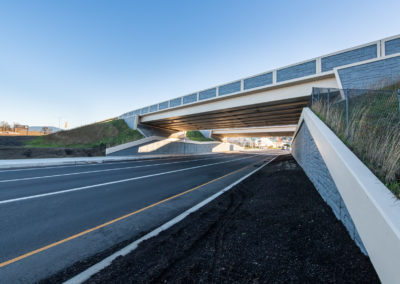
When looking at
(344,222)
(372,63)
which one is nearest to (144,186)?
(344,222)

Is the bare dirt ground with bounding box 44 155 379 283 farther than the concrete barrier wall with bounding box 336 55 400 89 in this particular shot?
No

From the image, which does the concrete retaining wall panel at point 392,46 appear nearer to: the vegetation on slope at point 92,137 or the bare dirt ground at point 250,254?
the bare dirt ground at point 250,254

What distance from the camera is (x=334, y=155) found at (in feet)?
13.4

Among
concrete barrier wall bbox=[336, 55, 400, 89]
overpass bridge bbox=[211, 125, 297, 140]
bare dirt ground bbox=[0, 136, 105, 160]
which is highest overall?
overpass bridge bbox=[211, 125, 297, 140]

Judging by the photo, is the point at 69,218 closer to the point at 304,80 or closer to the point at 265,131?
the point at 304,80

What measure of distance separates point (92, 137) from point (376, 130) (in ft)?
114

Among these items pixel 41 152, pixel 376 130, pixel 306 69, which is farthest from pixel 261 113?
pixel 41 152

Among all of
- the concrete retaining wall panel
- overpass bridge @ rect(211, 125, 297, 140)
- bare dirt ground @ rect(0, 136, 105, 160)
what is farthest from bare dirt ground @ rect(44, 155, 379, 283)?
overpass bridge @ rect(211, 125, 297, 140)

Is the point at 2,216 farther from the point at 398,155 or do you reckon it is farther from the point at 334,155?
the point at 398,155

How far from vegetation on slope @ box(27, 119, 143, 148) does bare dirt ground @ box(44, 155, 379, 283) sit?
2637 centimetres

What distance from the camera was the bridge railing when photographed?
3224 mm

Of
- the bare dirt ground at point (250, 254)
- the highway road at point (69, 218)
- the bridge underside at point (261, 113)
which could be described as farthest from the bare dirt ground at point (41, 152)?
the bare dirt ground at point (250, 254)

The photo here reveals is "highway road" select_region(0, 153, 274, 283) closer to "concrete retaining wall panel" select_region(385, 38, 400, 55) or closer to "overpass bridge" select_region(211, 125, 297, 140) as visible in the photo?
"concrete retaining wall panel" select_region(385, 38, 400, 55)

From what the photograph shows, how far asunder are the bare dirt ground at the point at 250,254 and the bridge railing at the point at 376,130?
1.35m
